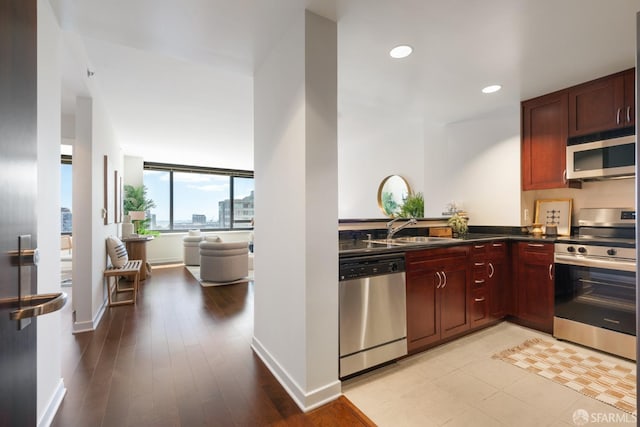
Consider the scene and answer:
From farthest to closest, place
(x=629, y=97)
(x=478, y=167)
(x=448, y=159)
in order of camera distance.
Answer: (x=448, y=159), (x=478, y=167), (x=629, y=97)

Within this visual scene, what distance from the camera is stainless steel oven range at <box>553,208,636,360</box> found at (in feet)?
7.68

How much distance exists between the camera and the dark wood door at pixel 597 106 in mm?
2645

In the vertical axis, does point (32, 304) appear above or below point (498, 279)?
above

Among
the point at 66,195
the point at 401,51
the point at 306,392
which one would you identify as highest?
the point at 401,51

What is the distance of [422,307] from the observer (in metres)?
2.44

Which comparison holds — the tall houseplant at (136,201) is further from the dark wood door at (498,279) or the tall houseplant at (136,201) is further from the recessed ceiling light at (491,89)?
the recessed ceiling light at (491,89)

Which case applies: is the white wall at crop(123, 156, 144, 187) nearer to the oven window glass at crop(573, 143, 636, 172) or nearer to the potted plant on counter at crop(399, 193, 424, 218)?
the potted plant on counter at crop(399, 193, 424, 218)

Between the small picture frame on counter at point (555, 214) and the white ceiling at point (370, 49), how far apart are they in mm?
1265

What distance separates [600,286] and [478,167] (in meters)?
1.89

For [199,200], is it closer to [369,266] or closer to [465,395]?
[369,266]

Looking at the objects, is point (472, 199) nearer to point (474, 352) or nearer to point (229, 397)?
point (474, 352)

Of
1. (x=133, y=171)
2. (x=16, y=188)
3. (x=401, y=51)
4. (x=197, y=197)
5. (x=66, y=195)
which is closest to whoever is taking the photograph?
(x=16, y=188)

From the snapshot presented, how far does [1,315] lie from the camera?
625mm

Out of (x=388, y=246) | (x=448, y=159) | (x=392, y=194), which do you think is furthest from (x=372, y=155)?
(x=388, y=246)
